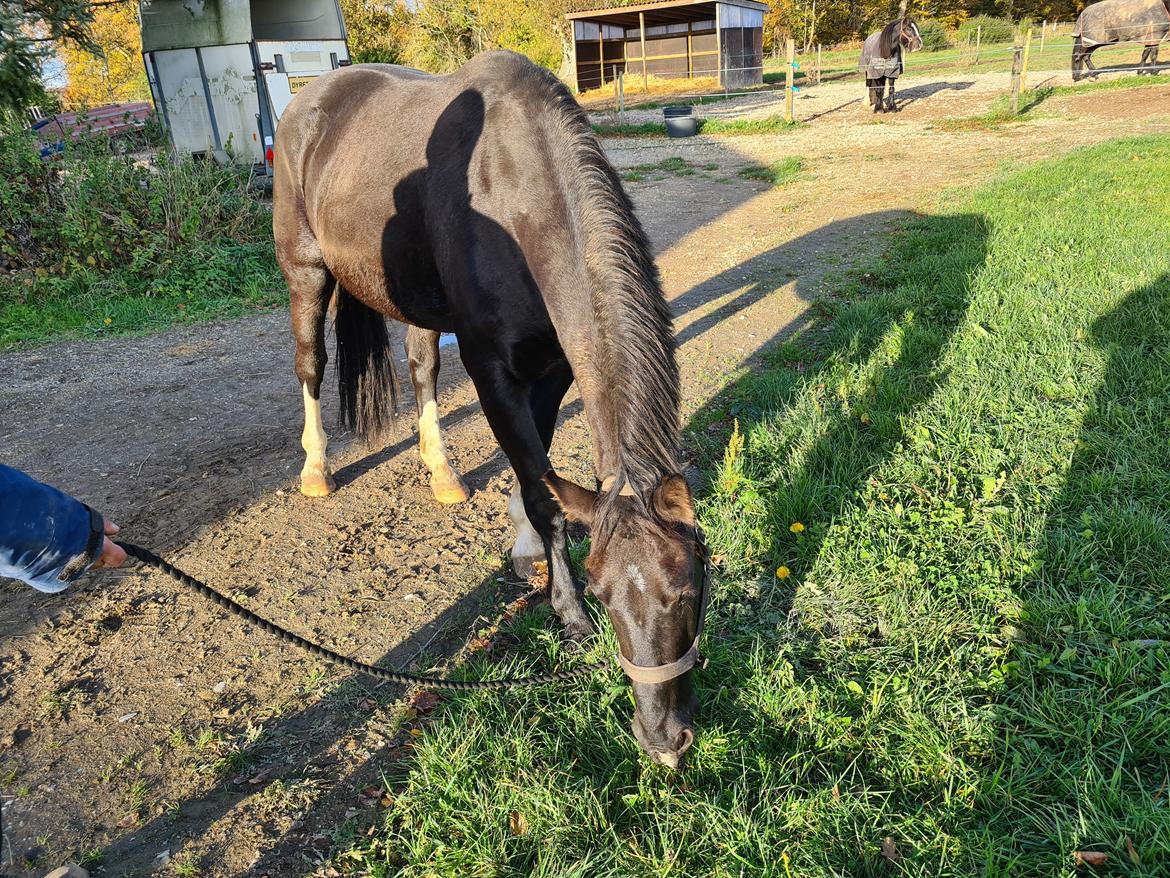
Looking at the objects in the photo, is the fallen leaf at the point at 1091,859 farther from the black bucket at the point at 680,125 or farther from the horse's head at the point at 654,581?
the black bucket at the point at 680,125

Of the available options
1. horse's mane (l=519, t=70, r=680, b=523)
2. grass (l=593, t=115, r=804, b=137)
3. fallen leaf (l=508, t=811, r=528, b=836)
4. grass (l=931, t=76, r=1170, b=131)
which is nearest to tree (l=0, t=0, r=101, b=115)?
horse's mane (l=519, t=70, r=680, b=523)

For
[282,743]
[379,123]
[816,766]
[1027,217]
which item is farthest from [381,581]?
[1027,217]

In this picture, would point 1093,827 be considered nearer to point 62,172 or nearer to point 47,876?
point 47,876

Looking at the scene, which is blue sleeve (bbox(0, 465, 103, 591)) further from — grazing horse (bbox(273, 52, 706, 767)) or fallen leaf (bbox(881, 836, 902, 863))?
fallen leaf (bbox(881, 836, 902, 863))

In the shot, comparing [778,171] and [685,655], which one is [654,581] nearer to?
[685,655]

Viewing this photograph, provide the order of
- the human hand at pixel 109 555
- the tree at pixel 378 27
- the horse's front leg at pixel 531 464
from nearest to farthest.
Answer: the human hand at pixel 109 555 < the horse's front leg at pixel 531 464 < the tree at pixel 378 27

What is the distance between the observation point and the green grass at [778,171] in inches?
505

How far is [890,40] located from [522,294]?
2244cm

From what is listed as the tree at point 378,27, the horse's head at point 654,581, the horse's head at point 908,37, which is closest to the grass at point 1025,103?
the horse's head at point 908,37

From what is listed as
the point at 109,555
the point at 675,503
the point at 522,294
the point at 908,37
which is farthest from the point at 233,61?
the point at 908,37

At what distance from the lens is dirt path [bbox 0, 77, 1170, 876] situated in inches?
94.0

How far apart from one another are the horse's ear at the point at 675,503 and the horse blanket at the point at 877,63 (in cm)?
2205

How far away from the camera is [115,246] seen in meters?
8.20

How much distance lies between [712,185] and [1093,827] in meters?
12.4
